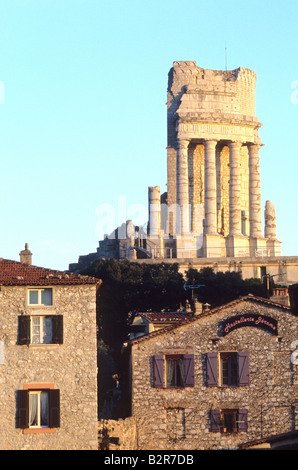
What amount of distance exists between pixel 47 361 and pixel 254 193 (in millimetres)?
60026

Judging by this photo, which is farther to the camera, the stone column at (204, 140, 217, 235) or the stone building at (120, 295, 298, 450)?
the stone column at (204, 140, 217, 235)

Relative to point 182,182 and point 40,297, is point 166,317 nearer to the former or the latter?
point 40,297

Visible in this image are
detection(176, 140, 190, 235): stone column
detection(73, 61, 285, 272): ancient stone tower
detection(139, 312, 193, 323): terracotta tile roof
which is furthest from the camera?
detection(176, 140, 190, 235): stone column

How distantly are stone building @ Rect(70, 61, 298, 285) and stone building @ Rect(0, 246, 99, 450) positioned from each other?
4875 centimetres

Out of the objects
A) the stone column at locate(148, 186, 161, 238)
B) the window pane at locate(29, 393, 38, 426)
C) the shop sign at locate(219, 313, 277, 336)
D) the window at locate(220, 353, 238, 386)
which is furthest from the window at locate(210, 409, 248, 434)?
the stone column at locate(148, 186, 161, 238)

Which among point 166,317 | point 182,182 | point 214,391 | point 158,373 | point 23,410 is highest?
point 182,182

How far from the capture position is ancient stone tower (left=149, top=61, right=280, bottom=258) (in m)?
100

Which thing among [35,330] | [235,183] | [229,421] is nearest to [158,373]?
[229,421]

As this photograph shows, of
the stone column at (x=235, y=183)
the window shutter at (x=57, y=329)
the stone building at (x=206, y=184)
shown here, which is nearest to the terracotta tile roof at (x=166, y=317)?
the window shutter at (x=57, y=329)

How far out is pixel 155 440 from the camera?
50250mm

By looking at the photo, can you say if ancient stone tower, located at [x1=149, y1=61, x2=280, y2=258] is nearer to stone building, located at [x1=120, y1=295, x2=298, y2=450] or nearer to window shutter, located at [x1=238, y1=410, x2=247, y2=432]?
stone building, located at [x1=120, y1=295, x2=298, y2=450]

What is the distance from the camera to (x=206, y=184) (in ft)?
335

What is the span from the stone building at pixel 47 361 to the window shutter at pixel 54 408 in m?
0.01
